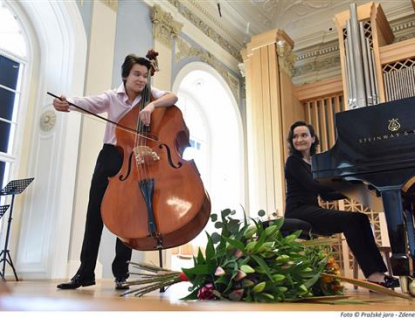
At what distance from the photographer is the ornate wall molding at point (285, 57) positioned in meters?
6.02

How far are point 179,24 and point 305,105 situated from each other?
87.5 inches

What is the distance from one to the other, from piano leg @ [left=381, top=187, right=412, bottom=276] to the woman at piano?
0.83ft

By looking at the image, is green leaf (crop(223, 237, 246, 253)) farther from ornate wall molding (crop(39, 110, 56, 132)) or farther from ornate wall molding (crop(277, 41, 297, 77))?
ornate wall molding (crop(277, 41, 297, 77))

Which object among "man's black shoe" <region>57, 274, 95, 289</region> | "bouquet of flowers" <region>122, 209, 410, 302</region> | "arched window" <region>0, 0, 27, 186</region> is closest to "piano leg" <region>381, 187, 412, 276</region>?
"bouquet of flowers" <region>122, 209, 410, 302</region>

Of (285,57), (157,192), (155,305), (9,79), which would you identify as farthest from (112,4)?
(155,305)

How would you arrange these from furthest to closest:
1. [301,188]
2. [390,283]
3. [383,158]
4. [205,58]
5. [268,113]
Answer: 1. [205,58]
2. [268,113]
3. [301,188]
4. [390,283]
5. [383,158]

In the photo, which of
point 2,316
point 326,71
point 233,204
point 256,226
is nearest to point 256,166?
point 233,204

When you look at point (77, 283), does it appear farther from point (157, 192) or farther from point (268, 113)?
point (268, 113)

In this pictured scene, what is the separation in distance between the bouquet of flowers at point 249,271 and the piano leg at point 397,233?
0.82 metres

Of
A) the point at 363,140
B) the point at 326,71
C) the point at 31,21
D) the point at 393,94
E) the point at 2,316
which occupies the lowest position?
the point at 2,316

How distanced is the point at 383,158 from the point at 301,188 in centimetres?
71

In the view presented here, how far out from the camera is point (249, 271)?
0.85 m

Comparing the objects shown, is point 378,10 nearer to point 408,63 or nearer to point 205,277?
point 408,63

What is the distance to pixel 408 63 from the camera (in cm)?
525
